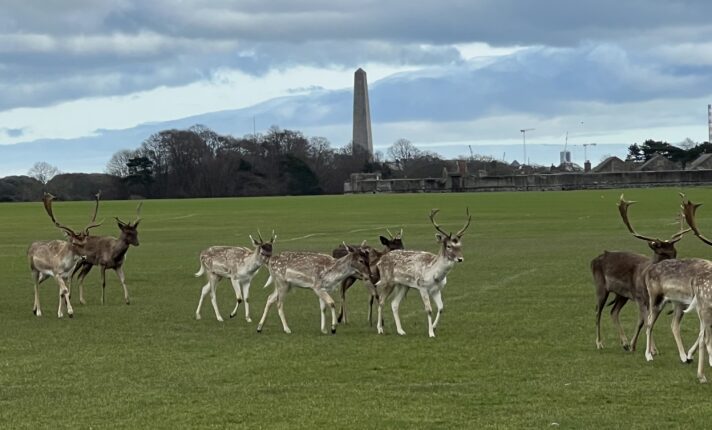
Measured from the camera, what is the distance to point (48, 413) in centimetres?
1198

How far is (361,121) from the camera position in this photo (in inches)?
6171

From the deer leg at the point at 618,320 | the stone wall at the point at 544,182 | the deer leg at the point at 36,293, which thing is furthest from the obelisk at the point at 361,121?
the deer leg at the point at 618,320

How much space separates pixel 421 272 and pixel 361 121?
140039 millimetres

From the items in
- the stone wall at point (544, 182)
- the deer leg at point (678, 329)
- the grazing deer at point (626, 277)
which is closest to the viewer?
the deer leg at point (678, 329)

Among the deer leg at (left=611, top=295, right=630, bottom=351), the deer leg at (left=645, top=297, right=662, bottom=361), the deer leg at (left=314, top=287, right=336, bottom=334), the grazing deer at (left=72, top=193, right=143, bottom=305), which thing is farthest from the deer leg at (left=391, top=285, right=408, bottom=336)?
the grazing deer at (left=72, top=193, right=143, bottom=305)

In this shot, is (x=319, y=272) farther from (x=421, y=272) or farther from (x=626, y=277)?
(x=626, y=277)

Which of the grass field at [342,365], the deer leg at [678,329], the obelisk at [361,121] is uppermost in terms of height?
the obelisk at [361,121]

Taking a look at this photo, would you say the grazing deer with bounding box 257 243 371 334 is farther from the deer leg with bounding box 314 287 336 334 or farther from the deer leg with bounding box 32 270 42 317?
the deer leg with bounding box 32 270 42 317

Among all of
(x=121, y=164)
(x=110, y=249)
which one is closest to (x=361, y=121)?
(x=121, y=164)

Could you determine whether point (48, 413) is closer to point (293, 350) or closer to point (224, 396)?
point (224, 396)

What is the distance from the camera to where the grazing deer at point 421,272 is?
56.1 feet

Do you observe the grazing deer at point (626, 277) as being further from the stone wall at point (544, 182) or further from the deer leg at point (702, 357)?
the stone wall at point (544, 182)

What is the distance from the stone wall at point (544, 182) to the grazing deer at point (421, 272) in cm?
10331

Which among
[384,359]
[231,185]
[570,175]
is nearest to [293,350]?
[384,359]
